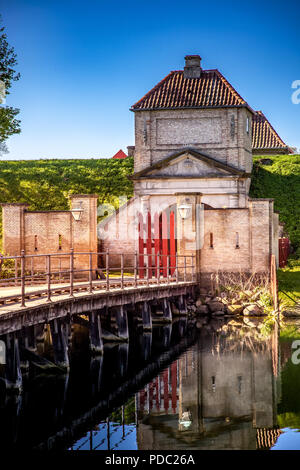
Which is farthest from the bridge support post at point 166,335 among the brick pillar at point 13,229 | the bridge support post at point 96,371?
the brick pillar at point 13,229

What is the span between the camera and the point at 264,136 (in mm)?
48938

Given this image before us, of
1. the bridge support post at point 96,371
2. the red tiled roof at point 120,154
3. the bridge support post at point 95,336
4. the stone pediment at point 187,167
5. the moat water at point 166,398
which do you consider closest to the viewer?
the moat water at point 166,398

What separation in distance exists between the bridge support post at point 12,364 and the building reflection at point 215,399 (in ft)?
8.21

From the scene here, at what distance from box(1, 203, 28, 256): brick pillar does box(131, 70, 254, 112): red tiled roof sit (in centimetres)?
1034

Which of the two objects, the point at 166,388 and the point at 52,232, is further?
the point at 52,232

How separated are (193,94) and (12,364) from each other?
961 inches

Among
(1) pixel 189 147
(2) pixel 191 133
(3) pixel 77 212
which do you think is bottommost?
(3) pixel 77 212

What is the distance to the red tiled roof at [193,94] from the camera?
3612 centimetres

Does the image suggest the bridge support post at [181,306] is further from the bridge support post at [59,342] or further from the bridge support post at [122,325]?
the bridge support post at [59,342]

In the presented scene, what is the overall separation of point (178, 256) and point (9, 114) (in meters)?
9.32

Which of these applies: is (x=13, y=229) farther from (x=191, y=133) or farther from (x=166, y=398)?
(x=166, y=398)

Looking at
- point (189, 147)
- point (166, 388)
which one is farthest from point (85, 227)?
point (166, 388)
